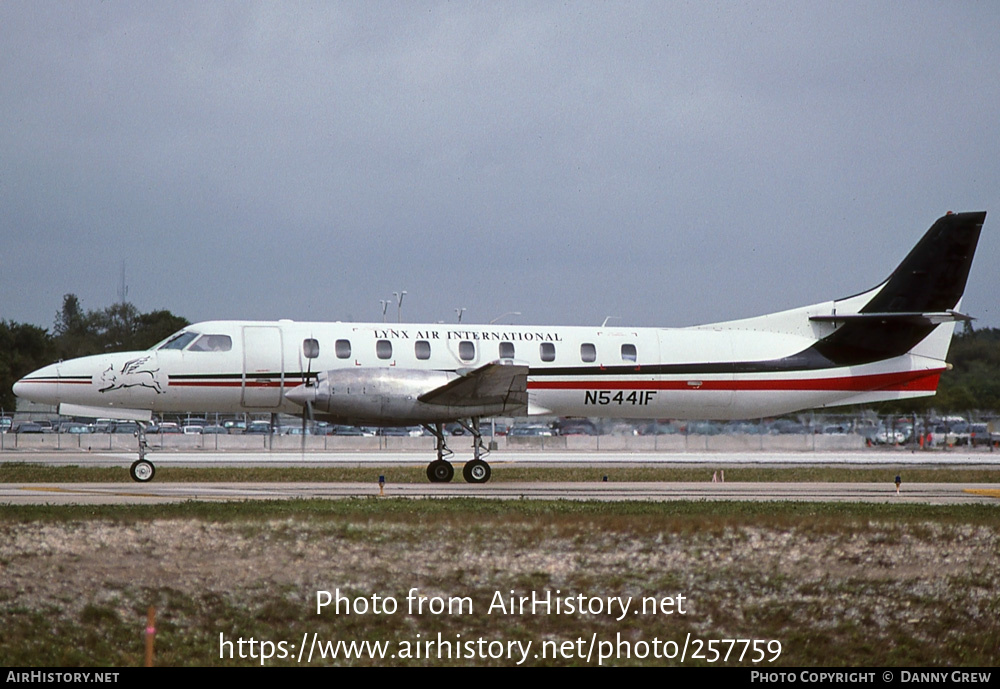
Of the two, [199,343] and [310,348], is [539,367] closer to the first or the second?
[310,348]

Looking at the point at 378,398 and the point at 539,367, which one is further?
the point at 539,367

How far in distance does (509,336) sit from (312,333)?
5.44 meters

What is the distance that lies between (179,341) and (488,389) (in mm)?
8367

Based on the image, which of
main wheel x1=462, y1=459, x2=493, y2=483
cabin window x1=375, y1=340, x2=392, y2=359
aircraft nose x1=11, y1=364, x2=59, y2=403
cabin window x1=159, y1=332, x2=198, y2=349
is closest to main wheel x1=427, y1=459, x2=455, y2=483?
main wheel x1=462, y1=459, x2=493, y2=483

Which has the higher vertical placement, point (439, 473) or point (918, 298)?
point (918, 298)

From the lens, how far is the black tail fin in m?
32.3

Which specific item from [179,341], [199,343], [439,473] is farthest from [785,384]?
[179,341]

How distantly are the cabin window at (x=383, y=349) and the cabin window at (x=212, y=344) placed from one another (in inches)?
151

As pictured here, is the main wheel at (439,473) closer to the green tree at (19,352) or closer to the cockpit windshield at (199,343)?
the cockpit windshield at (199,343)

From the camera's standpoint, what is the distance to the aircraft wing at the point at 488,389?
1046 inches

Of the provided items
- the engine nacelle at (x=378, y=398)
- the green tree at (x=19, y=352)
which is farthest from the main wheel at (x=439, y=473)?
the green tree at (x=19, y=352)

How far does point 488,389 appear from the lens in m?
27.4

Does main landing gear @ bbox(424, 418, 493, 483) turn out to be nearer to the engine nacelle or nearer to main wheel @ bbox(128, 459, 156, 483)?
the engine nacelle
